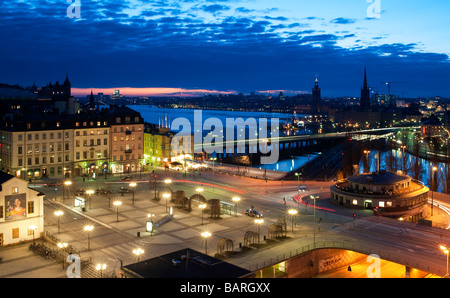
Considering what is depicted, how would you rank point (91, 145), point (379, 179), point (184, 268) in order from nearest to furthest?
point (184, 268) < point (379, 179) < point (91, 145)

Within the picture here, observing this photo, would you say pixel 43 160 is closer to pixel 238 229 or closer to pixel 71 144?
pixel 71 144

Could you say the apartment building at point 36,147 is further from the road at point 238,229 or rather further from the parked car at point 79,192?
the parked car at point 79,192

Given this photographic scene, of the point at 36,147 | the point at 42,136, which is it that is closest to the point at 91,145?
the point at 42,136

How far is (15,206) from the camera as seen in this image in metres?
28.9

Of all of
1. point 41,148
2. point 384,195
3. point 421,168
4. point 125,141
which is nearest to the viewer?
point 384,195

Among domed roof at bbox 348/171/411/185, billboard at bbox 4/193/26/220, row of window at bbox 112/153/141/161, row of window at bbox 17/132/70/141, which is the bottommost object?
billboard at bbox 4/193/26/220

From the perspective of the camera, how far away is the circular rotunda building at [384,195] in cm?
3869

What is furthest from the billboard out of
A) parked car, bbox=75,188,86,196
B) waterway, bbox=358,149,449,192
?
waterway, bbox=358,149,449,192

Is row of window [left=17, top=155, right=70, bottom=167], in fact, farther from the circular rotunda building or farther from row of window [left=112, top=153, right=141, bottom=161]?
the circular rotunda building

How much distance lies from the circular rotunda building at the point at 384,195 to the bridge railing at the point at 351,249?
10869 millimetres

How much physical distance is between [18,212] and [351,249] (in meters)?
22.8

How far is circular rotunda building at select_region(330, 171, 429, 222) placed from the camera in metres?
38.7

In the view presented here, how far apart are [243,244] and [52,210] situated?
19.0 metres
